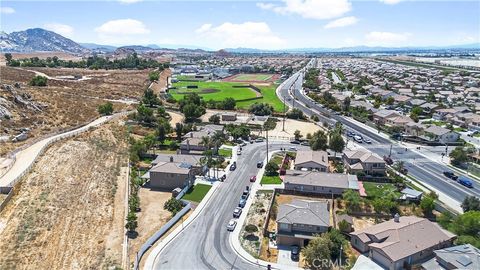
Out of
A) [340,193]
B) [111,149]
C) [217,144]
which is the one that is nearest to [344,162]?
[340,193]

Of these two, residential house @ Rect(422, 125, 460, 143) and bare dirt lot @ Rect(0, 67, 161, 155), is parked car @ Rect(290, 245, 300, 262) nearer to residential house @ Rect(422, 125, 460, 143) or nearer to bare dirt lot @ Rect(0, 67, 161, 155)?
bare dirt lot @ Rect(0, 67, 161, 155)

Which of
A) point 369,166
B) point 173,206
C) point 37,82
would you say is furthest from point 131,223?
point 37,82

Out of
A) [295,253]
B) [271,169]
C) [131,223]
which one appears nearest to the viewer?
[295,253]

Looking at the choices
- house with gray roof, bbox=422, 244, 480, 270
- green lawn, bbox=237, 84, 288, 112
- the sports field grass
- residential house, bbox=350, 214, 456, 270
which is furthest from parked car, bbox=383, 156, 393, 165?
the sports field grass

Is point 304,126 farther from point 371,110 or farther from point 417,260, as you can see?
point 417,260

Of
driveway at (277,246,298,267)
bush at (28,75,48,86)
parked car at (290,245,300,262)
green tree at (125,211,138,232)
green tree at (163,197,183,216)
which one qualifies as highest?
bush at (28,75,48,86)

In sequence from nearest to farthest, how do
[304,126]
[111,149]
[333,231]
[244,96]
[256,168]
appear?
[333,231] < [256,168] < [111,149] < [304,126] < [244,96]

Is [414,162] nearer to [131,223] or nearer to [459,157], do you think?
[459,157]
